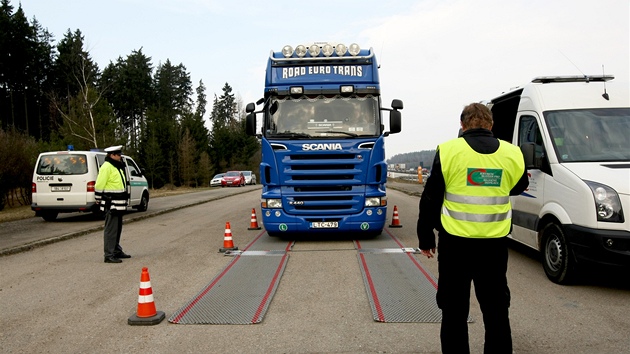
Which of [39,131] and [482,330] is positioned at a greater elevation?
[39,131]

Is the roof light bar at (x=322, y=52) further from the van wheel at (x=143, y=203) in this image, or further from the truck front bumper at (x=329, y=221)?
the van wheel at (x=143, y=203)

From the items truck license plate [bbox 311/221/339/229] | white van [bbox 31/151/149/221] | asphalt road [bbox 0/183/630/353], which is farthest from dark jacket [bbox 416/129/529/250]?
white van [bbox 31/151/149/221]

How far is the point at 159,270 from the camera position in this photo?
25.2 ft

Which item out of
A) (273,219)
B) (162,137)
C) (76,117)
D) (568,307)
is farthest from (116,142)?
(568,307)

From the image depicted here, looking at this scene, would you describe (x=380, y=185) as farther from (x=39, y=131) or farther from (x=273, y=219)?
(x=39, y=131)

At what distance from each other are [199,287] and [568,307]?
14.6ft

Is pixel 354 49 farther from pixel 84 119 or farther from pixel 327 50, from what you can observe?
pixel 84 119

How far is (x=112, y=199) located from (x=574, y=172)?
7203mm

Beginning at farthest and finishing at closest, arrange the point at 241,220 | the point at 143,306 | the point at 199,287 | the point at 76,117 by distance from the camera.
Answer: the point at 76,117 < the point at 241,220 < the point at 199,287 < the point at 143,306

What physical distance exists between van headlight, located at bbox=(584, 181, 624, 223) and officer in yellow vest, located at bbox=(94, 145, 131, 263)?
7.24 m

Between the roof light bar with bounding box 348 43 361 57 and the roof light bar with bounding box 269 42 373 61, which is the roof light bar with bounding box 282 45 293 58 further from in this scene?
the roof light bar with bounding box 348 43 361 57

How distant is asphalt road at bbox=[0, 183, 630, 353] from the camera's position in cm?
439

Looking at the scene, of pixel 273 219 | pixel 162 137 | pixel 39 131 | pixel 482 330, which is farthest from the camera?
pixel 162 137

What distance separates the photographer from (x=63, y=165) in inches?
561
